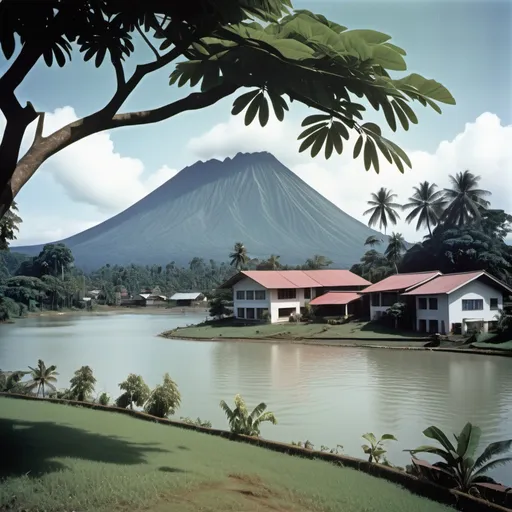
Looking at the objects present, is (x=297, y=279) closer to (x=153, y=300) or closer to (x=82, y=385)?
(x=82, y=385)

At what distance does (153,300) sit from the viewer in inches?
3093

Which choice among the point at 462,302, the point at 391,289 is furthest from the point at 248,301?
the point at 462,302

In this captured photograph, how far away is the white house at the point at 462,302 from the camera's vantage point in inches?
1066

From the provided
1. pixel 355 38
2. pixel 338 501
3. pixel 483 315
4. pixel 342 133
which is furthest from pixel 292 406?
pixel 483 315

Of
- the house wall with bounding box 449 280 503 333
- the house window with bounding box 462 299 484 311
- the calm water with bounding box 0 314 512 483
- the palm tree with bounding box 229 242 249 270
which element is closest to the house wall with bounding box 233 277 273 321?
the calm water with bounding box 0 314 512 483

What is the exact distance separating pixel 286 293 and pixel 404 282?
9.02 m

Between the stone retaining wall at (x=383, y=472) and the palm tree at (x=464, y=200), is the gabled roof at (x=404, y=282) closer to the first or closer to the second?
the palm tree at (x=464, y=200)

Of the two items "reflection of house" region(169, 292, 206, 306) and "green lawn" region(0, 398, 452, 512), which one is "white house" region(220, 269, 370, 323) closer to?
"green lawn" region(0, 398, 452, 512)

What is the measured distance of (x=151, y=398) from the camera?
8750mm

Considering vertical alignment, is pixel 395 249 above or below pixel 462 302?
above

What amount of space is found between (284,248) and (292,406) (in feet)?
403

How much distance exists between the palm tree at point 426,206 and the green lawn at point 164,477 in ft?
123

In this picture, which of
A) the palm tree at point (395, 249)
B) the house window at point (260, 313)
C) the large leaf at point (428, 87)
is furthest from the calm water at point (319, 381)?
the palm tree at point (395, 249)

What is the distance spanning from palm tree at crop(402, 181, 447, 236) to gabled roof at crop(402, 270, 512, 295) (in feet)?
42.7
